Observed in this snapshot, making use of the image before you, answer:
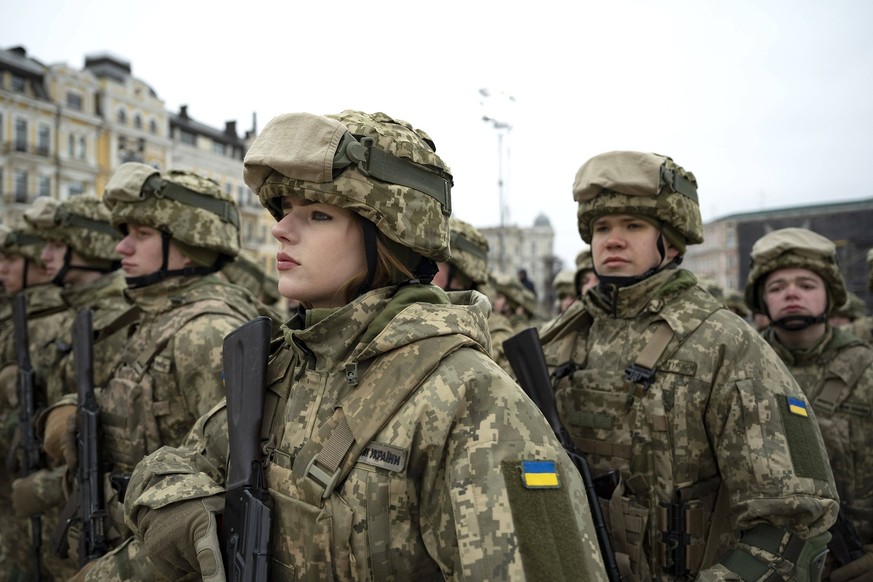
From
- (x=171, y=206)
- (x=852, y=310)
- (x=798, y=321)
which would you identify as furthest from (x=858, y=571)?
(x=852, y=310)

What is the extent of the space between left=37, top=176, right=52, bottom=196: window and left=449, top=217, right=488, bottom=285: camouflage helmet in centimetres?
4271

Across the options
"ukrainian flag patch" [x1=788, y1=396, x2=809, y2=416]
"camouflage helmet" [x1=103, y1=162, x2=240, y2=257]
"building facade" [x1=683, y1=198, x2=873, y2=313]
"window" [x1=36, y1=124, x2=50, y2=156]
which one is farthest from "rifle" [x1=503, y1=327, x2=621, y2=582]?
"window" [x1=36, y1=124, x2=50, y2=156]

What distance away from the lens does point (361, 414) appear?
2.01 metres

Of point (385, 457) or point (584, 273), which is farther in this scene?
point (584, 273)

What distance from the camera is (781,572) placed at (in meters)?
2.70

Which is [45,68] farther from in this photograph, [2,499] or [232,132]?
[2,499]

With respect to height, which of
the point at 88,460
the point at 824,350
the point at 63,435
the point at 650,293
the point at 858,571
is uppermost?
the point at 650,293

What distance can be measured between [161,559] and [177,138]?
53361 millimetres

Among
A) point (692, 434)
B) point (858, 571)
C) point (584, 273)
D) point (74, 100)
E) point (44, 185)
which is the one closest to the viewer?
point (692, 434)

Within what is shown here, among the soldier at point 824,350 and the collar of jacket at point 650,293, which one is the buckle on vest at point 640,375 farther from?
the soldier at point 824,350

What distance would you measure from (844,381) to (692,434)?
7.95 ft

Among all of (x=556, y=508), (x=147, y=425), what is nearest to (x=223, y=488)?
(x=556, y=508)

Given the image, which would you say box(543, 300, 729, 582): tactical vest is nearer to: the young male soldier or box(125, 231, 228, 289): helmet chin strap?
box(125, 231, 228, 289): helmet chin strap

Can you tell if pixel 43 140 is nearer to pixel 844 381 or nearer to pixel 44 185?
pixel 44 185
